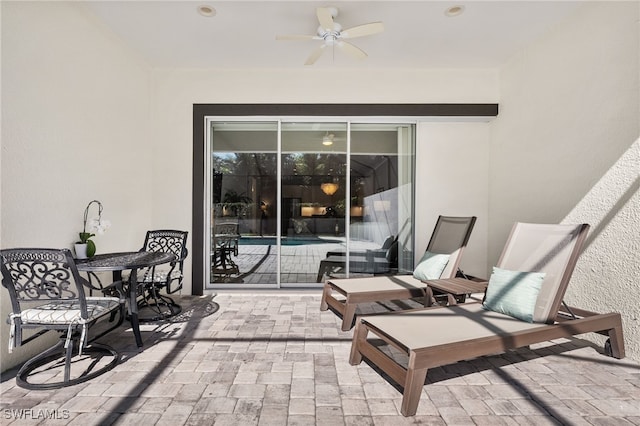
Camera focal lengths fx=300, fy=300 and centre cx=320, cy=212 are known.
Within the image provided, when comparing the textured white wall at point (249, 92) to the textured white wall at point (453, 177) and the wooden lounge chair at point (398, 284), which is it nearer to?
the textured white wall at point (453, 177)

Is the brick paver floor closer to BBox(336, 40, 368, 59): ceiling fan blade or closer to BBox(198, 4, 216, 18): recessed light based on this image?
BBox(336, 40, 368, 59): ceiling fan blade

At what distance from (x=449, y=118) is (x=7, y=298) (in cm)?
531

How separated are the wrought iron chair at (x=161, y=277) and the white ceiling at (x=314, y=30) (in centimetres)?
240

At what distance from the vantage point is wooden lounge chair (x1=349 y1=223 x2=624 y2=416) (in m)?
1.90

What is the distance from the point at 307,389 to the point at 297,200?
2.88 meters

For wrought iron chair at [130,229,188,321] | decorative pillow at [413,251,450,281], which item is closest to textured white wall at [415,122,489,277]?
decorative pillow at [413,251,450,281]

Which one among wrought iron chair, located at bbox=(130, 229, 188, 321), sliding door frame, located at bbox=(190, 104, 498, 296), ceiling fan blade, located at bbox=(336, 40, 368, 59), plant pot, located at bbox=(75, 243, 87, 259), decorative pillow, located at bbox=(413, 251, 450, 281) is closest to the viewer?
plant pot, located at bbox=(75, 243, 87, 259)

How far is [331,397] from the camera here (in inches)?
77.8

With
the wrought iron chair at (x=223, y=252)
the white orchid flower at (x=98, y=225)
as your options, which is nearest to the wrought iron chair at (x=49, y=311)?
the white orchid flower at (x=98, y=225)

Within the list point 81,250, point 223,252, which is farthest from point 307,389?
point 223,252

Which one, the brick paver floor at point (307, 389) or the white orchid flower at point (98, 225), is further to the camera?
the white orchid flower at point (98, 225)

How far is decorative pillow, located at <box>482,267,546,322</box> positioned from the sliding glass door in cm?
202

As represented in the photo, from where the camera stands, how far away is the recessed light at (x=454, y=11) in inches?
122

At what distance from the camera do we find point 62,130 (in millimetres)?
2859
